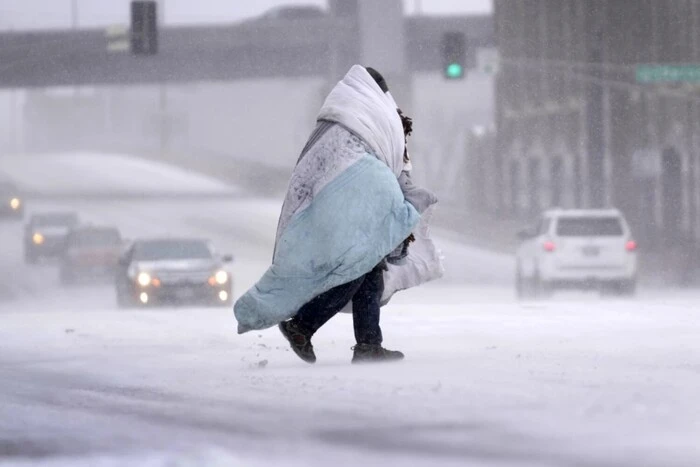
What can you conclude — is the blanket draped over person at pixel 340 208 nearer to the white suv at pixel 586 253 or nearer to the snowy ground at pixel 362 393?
the snowy ground at pixel 362 393

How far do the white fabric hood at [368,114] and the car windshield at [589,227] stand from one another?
20205 millimetres

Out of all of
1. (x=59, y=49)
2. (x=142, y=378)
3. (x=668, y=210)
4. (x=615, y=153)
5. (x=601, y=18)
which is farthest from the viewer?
(x=59, y=49)

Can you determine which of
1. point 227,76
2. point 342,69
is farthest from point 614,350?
point 227,76

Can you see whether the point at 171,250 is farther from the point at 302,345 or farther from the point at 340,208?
the point at 340,208

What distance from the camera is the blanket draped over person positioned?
8.24 meters

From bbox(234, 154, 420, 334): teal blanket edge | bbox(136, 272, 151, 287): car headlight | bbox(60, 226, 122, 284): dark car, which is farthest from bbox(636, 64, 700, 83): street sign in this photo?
bbox(234, 154, 420, 334): teal blanket edge

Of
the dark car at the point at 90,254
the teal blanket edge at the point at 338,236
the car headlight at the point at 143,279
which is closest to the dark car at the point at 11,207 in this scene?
the dark car at the point at 90,254

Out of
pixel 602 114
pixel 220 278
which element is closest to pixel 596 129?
pixel 602 114

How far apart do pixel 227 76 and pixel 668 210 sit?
3317 centimetres

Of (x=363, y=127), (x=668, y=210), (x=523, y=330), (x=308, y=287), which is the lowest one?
(x=668, y=210)

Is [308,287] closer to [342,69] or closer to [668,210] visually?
[668,210]

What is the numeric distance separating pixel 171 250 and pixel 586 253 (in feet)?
24.1

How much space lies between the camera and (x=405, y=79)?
74.0 m

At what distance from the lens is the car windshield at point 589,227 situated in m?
28.5
